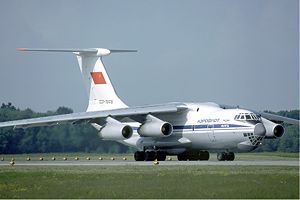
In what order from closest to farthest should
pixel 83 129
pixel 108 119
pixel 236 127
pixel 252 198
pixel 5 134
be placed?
pixel 252 198
pixel 236 127
pixel 108 119
pixel 83 129
pixel 5 134

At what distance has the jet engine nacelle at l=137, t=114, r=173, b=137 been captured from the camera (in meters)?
38.8

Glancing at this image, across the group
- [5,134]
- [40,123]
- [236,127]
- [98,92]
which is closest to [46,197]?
[236,127]

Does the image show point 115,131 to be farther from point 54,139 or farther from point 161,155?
point 54,139

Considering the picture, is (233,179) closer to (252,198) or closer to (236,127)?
(252,198)

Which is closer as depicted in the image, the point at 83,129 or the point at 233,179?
the point at 233,179

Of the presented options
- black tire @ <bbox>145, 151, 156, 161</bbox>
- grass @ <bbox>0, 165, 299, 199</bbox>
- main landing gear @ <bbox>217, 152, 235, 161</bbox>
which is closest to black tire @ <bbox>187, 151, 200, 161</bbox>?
black tire @ <bbox>145, 151, 156, 161</bbox>

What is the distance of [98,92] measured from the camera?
45062 millimetres

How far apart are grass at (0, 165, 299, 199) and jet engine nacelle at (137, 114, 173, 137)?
37.1 feet

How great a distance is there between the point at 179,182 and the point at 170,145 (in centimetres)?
1849

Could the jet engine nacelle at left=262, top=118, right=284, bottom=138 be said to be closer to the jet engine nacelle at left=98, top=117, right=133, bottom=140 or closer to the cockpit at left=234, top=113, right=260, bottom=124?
the cockpit at left=234, top=113, right=260, bottom=124

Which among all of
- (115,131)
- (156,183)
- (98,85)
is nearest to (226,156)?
(115,131)

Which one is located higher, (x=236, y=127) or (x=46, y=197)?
(x=236, y=127)

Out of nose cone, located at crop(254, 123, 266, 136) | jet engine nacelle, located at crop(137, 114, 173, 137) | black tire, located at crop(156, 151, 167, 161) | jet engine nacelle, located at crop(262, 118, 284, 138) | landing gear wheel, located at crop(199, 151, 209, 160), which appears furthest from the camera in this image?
landing gear wheel, located at crop(199, 151, 209, 160)

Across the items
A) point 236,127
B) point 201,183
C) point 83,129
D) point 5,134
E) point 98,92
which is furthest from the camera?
point 5,134
